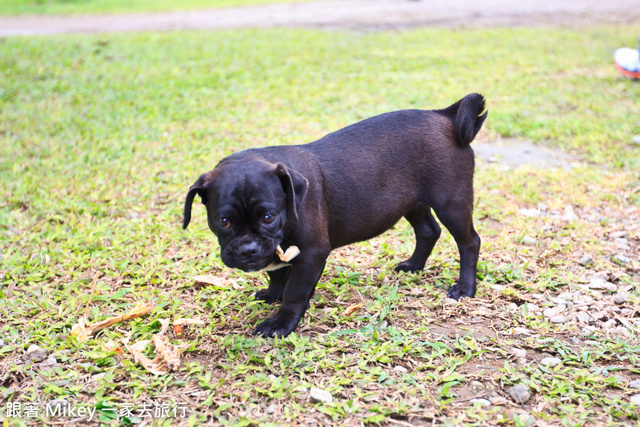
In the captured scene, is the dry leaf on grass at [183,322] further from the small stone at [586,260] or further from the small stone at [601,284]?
the small stone at [586,260]

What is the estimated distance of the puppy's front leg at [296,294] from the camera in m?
3.92

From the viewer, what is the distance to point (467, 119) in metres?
4.45

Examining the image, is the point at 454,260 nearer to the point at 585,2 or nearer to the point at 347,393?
the point at 347,393

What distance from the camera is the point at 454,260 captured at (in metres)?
5.25

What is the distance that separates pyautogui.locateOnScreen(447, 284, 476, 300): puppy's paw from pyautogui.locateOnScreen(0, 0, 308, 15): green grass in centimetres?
2047

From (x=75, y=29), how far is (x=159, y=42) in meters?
4.34

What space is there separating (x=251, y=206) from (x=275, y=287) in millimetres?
1124

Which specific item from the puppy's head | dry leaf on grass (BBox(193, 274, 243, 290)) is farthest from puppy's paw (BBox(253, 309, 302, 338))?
dry leaf on grass (BBox(193, 274, 243, 290))

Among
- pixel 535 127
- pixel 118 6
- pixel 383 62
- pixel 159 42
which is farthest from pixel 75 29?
pixel 535 127

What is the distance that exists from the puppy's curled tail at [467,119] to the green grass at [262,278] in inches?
46.6

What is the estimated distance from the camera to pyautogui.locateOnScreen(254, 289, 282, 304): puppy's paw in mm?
4562

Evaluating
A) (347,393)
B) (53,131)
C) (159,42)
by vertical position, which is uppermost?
(159,42)

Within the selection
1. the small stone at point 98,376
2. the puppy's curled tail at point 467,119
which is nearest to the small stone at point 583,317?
the puppy's curled tail at point 467,119

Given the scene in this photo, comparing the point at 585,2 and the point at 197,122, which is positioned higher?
the point at 585,2
